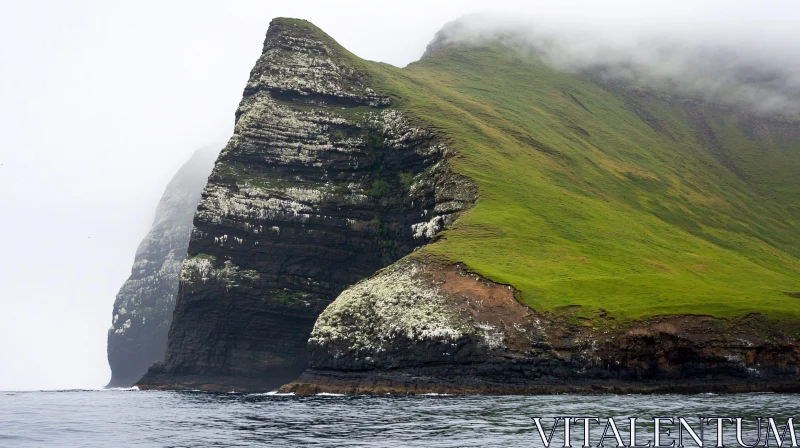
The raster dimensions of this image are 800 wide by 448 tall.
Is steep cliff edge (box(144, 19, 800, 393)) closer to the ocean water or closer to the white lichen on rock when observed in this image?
the white lichen on rock

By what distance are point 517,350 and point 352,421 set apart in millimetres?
35877

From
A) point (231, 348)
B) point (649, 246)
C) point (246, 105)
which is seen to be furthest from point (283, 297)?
point (649, 246)

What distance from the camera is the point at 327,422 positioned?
177 feet

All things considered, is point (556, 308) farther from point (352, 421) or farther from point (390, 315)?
point (352, 421)

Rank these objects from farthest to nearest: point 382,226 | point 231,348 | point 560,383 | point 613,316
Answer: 1. point 382,226
2. point 231,348
3. point 613,316
4. point 560,383

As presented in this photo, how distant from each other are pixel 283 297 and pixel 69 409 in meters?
62.6

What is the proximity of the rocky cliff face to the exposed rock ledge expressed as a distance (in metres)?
35.0

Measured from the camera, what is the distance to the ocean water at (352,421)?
43000mm

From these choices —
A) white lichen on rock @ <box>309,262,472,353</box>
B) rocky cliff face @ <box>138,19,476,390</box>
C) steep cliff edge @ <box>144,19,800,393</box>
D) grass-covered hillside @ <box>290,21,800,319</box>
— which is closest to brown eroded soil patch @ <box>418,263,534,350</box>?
steep cliff edge @ <box>144,19,800,393</box>

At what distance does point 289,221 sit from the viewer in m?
142

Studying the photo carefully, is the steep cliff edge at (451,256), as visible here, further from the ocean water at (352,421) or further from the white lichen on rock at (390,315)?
the ocean water at (352,421)

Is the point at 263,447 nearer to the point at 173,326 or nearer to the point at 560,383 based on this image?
the point at 560,383

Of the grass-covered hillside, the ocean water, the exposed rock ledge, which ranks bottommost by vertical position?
the ocean water

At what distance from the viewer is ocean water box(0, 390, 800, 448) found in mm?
43000
